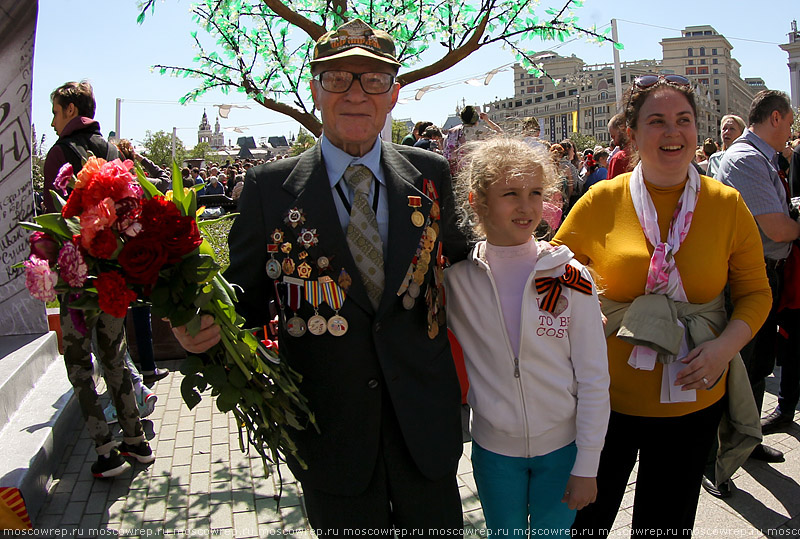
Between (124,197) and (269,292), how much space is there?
583 millimetres

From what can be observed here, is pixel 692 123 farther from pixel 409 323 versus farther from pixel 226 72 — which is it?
pixel 226 72

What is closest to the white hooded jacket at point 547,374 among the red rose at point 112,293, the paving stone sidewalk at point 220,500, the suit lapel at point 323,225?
the suit lapel at point 323,225

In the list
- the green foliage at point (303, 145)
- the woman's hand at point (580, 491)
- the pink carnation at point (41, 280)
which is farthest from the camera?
the green foliage at point (303, 145)

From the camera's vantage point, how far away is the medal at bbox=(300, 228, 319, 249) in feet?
6.22

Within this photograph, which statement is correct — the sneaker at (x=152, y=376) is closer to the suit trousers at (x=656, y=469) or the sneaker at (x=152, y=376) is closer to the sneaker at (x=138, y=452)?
the sneaker at (x=138, y=452)

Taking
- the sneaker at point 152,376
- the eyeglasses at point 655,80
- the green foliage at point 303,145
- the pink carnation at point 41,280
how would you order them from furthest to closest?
1. the green foliage at point 303,145
2. the sneaker at point 152,376
3. the eyeglasses at point 655,80
4. the pink carnation at point 41,280

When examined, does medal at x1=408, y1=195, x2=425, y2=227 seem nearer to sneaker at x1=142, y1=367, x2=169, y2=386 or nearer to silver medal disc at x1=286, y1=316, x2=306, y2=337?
silver medal disc at x1=286, y1=316, x2=306, y2=337

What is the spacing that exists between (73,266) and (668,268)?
6.48 ft

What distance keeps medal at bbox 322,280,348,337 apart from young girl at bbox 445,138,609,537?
515 mm

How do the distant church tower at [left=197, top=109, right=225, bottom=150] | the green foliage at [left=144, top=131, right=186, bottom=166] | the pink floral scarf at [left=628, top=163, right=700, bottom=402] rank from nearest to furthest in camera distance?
the pink floral scarf at [left=628, top=163, right=700, bottom=402] < the green foliage at [left=144, top=131, right=186, bottom=166] < the distant church tower at [left=197, top=109, right=225, bottom=150]

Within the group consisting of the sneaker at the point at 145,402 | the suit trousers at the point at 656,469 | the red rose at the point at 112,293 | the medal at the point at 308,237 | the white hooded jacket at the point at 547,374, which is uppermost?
the medal at the point at 308,237

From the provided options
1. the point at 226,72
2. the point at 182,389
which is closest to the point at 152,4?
the point at 226,72

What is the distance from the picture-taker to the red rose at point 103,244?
1553 millimetres

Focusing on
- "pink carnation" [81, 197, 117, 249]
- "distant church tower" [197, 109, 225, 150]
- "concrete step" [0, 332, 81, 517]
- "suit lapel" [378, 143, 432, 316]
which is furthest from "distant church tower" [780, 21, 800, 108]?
"distant church tower" [197, 109, 225, 150]
